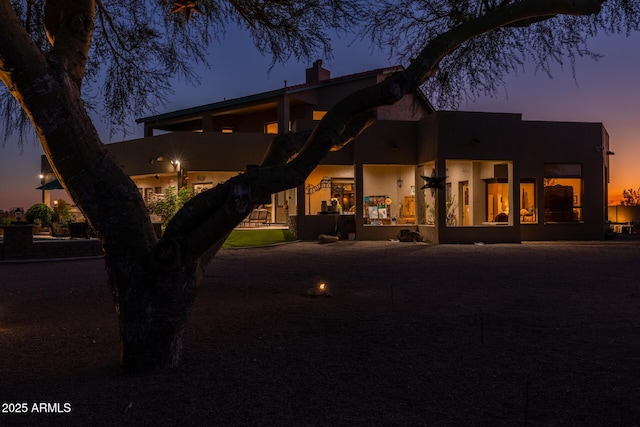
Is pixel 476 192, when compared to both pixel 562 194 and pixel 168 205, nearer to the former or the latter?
pixel 562 194

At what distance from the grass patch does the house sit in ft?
2.90

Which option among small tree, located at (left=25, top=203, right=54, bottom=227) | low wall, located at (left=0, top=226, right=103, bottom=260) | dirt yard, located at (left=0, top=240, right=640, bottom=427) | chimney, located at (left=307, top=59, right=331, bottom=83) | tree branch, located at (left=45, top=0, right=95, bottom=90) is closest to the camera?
dirt yard, located at (left=0, top=240, right=640, bottom=427)

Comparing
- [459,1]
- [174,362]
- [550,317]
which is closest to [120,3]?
[459,1]

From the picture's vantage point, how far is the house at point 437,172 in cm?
1941

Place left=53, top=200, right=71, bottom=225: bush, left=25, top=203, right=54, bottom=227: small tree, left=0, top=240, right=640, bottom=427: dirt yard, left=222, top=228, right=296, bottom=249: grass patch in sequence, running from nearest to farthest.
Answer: left=0, top=240, right=640, bottom=427: dirt yard < left=222, top=228, right=296, bottom=249: grass patch < left=25, top=203, right=54, bottom=227: small tree < left=53, top=200, right=71, bottom=225: bush

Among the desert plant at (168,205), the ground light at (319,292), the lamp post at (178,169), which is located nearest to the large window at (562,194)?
the desert plant at (168,205)

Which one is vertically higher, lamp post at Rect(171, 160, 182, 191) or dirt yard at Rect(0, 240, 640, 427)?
lamp post at Rect(171, 160, 182, 191)

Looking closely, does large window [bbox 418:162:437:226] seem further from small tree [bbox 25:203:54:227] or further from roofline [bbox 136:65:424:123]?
small tree [bbox 25:203:54:227]

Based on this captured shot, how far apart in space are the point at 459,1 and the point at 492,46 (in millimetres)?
701

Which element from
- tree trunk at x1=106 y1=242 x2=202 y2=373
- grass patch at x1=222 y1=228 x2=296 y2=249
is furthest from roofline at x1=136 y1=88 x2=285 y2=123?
tree trunk at x1=106 y1=242 x2=202 y2=373

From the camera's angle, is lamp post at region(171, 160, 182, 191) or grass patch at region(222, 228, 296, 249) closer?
grass patch at region(222, 228, 296, 249)

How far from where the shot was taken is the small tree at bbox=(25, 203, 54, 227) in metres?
20.6

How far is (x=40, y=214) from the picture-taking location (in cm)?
2062

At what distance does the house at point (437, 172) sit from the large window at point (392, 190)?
1.9 inches
